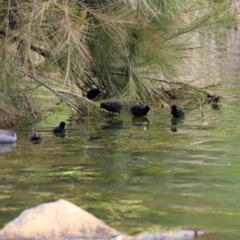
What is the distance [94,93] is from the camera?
1316 centimetres

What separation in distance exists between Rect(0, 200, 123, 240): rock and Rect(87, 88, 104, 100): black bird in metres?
7.79

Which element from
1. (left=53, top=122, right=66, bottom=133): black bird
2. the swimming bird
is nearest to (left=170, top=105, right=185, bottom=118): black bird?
(left=53, top=122, right=66, bottom=133): black bird

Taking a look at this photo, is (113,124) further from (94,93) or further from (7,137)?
(7,137)

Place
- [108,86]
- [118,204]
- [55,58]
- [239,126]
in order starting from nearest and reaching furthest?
[118,204], [55,58], [239,126], [108,86]

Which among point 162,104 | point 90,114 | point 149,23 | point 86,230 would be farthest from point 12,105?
point 86,230

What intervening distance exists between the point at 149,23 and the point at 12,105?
2.72 metres

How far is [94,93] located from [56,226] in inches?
316

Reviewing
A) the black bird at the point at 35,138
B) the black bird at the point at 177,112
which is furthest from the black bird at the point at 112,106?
the black bird at the point at 35,138

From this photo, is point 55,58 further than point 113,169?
Yes

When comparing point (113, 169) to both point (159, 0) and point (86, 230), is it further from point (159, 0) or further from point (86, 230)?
point (159, 0)

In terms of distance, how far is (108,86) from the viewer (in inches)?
535

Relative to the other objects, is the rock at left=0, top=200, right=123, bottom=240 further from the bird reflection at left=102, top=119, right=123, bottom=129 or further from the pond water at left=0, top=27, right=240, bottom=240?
the bird reflection at left=102, top=119, right=123, bottom=129

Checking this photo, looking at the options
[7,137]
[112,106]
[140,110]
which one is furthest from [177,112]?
[7,137]

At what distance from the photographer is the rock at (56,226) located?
16.9ft
